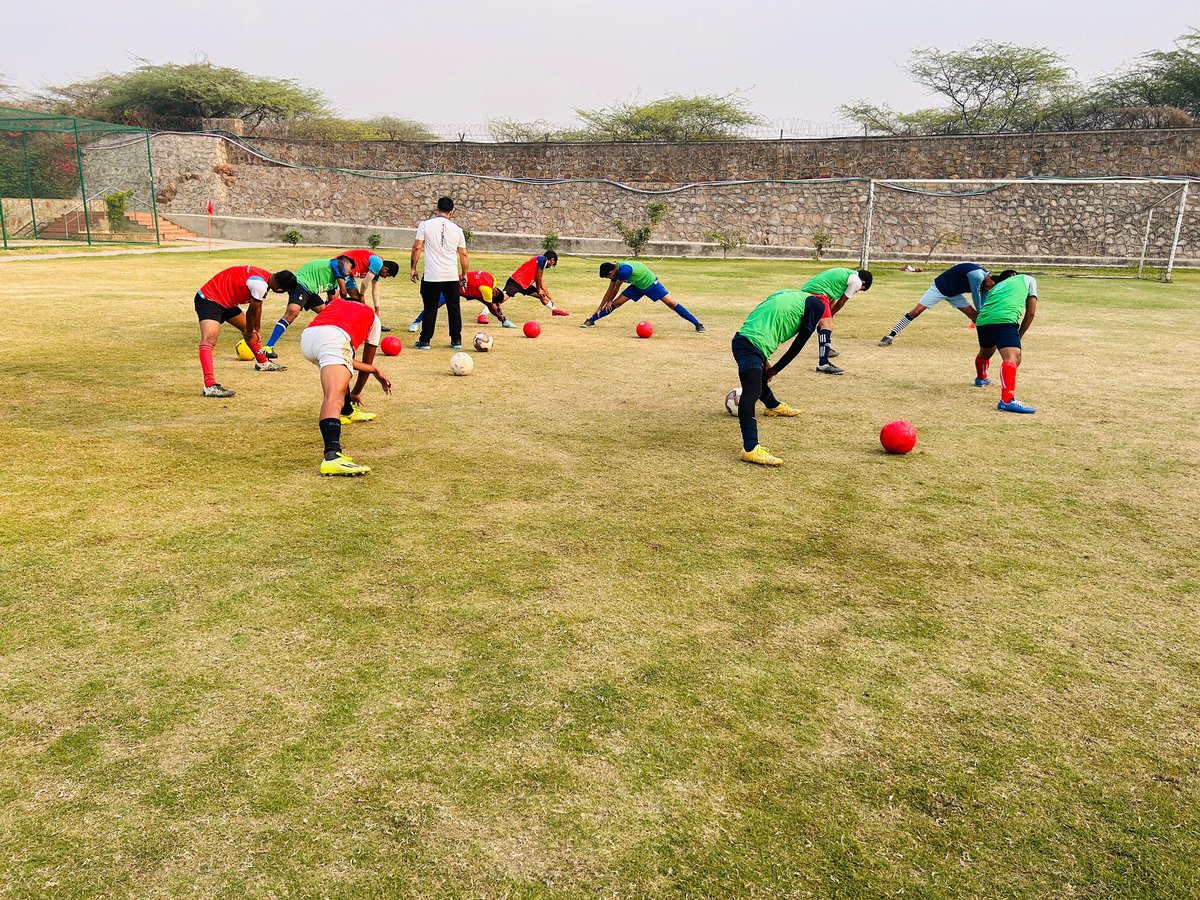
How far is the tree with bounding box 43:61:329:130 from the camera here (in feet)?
142

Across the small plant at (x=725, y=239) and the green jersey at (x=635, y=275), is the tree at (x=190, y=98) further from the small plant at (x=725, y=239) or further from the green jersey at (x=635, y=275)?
the green jersey at (x=635, y=275)

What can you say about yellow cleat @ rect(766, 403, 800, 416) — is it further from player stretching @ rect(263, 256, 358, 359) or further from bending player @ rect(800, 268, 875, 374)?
player stretching @ rect(263, 256, 358, 359)

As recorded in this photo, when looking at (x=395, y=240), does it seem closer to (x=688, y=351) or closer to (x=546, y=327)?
(x=546, y=327)

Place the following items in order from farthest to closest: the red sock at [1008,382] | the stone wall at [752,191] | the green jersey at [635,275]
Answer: the stone wall at [752,191]
the green jersey at [635,275]
the red sock at [1008,382]

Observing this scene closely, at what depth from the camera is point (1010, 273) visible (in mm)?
9445

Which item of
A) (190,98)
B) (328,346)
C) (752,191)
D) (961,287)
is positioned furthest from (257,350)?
(190,98)

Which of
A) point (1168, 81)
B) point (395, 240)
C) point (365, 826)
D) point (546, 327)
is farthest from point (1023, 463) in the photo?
point (1168, 81)

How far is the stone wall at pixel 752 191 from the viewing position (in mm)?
30266

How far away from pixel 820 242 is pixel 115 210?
2534 centimetres

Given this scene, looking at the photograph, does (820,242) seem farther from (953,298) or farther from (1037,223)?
(953,298)

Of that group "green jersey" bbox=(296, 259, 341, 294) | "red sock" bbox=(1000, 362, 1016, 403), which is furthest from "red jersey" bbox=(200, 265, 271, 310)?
"red sock" bbox=(1000, 362, 1016, 403)

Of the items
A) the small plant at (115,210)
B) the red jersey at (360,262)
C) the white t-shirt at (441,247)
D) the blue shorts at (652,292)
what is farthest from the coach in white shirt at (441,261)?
the small plant at (115,210)

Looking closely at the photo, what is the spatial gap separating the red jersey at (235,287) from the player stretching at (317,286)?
1.71 ft

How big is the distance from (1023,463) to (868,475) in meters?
1.38
